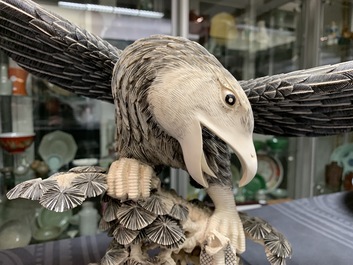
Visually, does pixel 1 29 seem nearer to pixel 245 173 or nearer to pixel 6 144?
pixel 245 173

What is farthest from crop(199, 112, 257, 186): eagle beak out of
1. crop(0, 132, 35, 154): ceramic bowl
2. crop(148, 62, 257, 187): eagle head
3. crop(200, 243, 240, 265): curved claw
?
crop(0, 132, 35, 154): ceramic bowl

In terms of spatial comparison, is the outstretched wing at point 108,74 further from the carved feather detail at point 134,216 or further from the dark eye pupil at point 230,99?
the carved feather detail at point 134,216

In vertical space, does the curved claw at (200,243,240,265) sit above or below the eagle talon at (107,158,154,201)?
below

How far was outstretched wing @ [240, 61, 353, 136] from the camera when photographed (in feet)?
1.27

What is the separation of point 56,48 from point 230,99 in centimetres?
26

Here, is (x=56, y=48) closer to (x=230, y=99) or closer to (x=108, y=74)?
(x=108, y=74)

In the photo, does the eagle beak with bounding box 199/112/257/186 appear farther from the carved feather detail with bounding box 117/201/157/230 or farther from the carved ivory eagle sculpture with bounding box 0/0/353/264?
the carved feather detail with bounding box 117/201/157/230

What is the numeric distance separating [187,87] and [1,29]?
29 cm

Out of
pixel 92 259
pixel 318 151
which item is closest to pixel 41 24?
pixel 92 259

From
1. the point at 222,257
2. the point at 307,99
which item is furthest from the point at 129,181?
the point at 307,99

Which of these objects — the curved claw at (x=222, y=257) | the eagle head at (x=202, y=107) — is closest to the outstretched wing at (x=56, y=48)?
the eagle head at (x=202, y=107)

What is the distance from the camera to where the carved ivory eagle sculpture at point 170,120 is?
35cm

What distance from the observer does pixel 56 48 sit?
0.43 m

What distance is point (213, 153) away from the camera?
1.38ft
